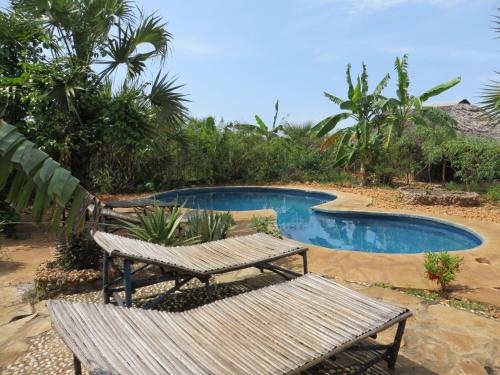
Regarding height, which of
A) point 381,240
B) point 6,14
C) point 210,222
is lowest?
point 381,240

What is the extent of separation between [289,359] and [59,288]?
11.2ft

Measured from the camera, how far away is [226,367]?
217 cm

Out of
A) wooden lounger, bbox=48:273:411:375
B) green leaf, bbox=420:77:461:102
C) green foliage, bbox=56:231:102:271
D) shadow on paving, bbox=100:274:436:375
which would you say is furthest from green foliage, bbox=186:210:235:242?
green leaf, bbox=420:77:461:102

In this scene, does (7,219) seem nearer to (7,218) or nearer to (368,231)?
(7,218)

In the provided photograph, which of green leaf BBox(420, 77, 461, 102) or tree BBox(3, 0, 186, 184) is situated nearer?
tree BBox(3, 0, 186, 184)

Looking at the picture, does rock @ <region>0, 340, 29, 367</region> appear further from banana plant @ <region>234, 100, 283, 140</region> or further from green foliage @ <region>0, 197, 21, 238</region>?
banana plant @ <region>234, 100, 283, 140</region>

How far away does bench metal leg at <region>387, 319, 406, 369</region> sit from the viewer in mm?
2855

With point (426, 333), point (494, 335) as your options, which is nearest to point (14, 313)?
point (426, 333)

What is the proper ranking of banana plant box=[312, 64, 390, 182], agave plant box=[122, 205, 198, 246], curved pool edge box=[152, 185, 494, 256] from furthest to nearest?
banana plant box=[312, 64, 390, 182]
curved pool edge box=[152, 185, 494, 256]
agave plant box=[122, 205, 198, 246]

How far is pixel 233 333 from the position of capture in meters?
2.60

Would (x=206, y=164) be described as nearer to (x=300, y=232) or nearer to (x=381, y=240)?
(x=300, y=232)

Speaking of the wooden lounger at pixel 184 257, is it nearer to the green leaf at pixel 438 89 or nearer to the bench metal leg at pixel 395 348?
the bench metal leg at pixel 395 348

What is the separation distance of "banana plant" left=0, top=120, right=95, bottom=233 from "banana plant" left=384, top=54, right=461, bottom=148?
1329 cm

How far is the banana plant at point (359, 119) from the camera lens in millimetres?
13758
